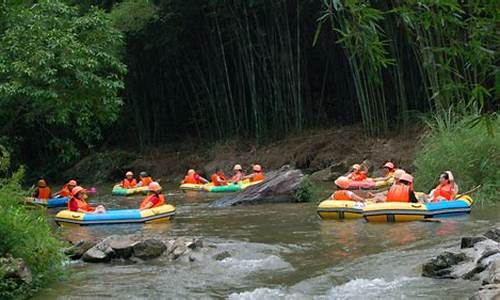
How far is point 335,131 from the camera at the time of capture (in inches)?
784

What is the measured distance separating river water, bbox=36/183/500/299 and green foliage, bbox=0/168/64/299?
189mm

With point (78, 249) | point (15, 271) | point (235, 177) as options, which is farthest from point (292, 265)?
point (235, 177)

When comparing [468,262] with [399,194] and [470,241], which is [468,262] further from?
[399,194]

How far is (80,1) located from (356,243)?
1434 centimetres

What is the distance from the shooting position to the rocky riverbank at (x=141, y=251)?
331 inches

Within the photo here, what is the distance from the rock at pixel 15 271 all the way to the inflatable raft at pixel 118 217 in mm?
5245

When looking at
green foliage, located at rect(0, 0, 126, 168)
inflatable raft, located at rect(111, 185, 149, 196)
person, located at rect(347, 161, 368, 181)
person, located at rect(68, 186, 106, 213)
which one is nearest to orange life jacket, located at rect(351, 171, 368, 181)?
person, located at rect(347, 161, 368, 181)

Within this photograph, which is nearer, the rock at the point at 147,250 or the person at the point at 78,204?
the rock at the point at 147,250

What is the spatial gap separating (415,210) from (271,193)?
13.4ft

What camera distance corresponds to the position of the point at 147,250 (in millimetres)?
8492

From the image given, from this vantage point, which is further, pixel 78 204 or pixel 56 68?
pixel 56 68

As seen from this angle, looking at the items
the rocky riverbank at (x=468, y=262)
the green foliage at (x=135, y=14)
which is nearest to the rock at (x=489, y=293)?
the rocky riverbank at (x=468, y=262)

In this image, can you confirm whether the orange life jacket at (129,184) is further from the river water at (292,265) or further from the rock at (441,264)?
the rock at (441,264)

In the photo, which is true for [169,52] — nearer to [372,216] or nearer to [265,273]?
[372,216]
